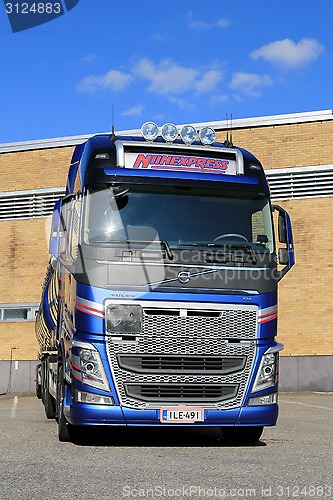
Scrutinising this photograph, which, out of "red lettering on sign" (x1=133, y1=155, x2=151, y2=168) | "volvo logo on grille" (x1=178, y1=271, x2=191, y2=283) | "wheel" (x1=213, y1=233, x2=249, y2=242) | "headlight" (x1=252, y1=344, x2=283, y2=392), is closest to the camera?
"volvo logo on grille" (x1=178, y1=271, x2=191, y2=283)

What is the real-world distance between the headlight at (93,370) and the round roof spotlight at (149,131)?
9.47ft

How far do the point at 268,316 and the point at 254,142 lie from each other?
1718cm

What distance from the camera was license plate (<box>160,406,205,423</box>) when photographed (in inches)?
351

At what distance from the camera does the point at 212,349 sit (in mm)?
9055

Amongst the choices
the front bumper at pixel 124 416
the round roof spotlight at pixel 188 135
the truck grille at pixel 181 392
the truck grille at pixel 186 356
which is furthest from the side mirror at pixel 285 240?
the front bumper at pixel 124 416

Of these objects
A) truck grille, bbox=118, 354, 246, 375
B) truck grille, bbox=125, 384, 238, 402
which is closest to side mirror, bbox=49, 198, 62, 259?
truck grille, bbox=118, 354, 246, 375

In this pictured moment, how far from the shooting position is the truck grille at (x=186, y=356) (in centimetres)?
887

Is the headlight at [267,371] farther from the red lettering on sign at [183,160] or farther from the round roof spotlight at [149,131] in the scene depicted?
the round roof spotlight at [149,131]

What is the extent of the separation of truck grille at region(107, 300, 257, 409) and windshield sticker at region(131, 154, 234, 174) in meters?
1.75

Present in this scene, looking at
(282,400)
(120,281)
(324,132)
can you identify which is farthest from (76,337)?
(324,132)

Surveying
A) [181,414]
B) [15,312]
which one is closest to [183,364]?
[181,414]

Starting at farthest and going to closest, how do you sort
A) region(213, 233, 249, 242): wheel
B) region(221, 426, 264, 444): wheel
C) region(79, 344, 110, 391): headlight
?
region(221, 426, 264, 444): wheel → region(213, 233, 249, 242): wheel → region(79, 344, 110, 391): headlight

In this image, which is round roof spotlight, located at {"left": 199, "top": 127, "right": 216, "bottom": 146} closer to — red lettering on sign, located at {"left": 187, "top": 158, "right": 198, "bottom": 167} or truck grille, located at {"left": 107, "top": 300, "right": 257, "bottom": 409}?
red lettering on sign, located at {"left": 187, "top": 158, "right": 198, "bottom": 167}

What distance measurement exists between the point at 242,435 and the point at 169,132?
158 inches
